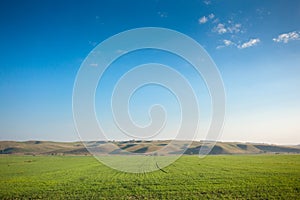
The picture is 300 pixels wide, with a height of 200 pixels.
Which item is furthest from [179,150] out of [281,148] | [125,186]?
[125,186]

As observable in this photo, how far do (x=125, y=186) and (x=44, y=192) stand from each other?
8.83 meters

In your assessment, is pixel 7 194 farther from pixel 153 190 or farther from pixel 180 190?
pixel 180 190

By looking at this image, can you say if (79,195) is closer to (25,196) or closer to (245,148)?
(25,196)

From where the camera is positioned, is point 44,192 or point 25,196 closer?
point 25,196

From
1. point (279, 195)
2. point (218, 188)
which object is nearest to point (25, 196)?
point (218, 188)

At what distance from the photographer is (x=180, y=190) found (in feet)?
79.2

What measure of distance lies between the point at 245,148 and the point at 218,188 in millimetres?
177566

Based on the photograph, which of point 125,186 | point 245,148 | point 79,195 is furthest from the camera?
point 245,148

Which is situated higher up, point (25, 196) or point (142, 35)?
point (142, 35)

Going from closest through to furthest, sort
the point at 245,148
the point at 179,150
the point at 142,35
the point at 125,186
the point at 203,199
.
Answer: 1. the point at 203,199
2. the point at 142,35
3. the point at 125,186
4. the point at 179,150
5. the point at 245,148

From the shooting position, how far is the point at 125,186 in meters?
27.6

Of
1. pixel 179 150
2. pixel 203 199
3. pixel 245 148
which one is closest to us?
pixel 203 199

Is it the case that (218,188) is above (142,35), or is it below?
below

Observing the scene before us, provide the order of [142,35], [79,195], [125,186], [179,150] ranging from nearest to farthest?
1. [79,195]
2. [142,35]
3. [125,186]
4. [179,150]
